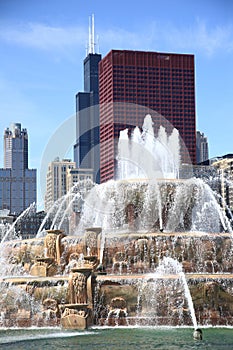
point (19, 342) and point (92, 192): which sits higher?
point (92, 192)

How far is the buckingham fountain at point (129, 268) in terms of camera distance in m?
24.8

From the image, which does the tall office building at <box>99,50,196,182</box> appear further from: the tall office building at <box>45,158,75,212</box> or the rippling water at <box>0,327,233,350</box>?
the rippling water at <box>0,327,233,350</box>

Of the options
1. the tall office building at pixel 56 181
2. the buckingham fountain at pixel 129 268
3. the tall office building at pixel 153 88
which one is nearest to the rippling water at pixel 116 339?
the buckingham fountain at pixel 129 268

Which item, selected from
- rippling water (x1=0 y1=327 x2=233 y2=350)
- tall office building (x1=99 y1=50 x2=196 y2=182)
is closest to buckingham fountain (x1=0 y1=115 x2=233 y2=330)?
rippling water (x1=0 y1=327 x2=233 y2=350)

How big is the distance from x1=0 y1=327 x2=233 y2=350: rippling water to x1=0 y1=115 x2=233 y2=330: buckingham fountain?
2.19 ft

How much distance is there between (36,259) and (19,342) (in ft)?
27.8

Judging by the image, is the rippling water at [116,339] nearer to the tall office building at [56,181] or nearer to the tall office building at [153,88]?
the tall office building at [153,88]

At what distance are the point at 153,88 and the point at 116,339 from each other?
166 m

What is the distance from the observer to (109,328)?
23.9 meters

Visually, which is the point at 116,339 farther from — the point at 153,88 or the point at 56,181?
the point at 153,88

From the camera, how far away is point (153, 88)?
185m

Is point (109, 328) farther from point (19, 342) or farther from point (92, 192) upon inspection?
point (92, 192)

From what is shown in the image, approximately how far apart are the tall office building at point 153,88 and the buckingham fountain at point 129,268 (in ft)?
418

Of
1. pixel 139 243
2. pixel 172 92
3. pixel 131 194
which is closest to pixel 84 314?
pixel 139 243
